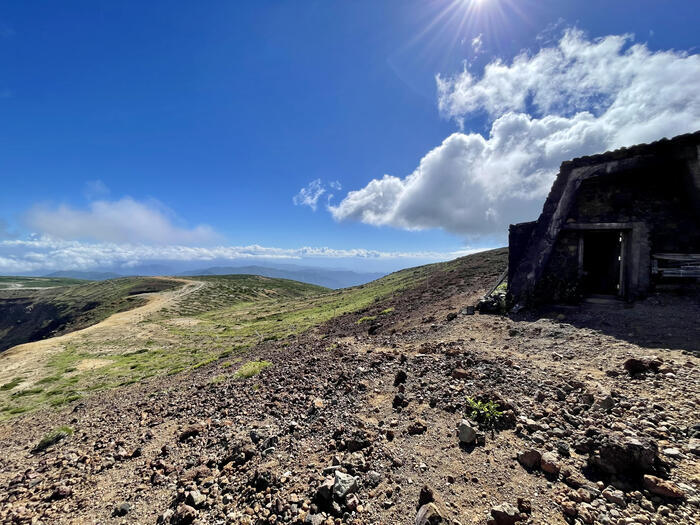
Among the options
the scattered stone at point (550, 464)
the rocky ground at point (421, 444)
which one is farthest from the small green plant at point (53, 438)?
the scattered stone at point (550, 464)

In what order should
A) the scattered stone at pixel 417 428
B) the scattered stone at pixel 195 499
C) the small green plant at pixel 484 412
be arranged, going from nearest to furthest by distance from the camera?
the scattered stone at pixel 195 499
the small green plant at pixel 484 412
the scattered stone at pixel 417 428

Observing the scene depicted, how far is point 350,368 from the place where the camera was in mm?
9383

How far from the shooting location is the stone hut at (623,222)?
1173 cm

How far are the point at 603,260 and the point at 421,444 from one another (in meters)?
19.2

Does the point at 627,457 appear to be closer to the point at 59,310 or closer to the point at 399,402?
Result: the point at 399,402

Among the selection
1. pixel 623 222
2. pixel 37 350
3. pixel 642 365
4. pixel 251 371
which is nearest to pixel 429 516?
pixel 642 365

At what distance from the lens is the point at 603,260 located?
17.1 meters

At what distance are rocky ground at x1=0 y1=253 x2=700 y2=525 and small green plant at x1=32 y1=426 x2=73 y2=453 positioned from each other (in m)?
0.21

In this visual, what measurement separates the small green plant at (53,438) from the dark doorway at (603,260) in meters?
24.9

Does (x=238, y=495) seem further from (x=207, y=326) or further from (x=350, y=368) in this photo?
(x=207, y=326)

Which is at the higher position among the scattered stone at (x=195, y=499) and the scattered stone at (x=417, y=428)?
the scattered stone at (x=417, y=428)

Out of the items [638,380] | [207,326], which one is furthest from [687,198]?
[207,326]

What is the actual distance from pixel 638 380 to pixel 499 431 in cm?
365

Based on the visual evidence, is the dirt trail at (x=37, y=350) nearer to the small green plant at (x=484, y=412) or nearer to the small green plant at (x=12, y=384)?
the small green plant at (x=12, y=384)
